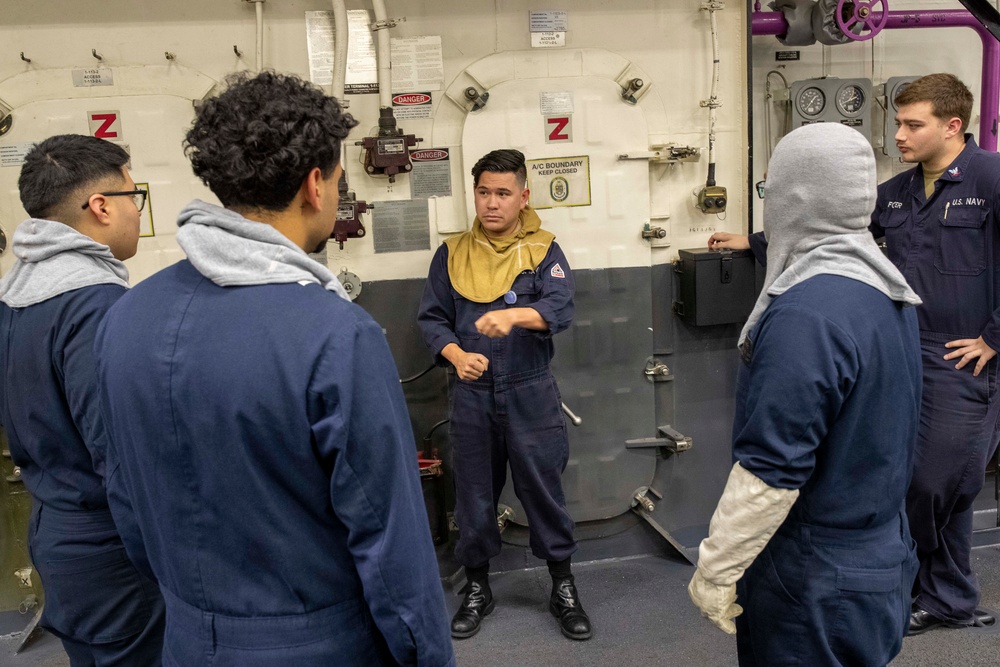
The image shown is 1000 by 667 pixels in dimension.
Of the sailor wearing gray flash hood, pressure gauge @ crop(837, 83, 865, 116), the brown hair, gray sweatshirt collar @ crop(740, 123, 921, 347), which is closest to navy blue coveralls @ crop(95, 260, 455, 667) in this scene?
the sailor wearing gray flash hood

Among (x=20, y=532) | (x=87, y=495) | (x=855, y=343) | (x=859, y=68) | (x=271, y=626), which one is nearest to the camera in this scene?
(x=271, y=626)

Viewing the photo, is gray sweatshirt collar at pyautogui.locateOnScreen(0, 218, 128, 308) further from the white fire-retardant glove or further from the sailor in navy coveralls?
the white fire-retardant glove

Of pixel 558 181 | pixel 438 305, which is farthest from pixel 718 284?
pixel 438 305

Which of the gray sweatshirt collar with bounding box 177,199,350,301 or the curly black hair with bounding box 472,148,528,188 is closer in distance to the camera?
the gray sweatshirt collar with bounding box 177,199,350,301

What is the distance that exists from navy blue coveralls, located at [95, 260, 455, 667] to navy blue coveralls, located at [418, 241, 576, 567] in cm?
144

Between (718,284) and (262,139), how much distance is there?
2161 mm

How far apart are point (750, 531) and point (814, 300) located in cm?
43

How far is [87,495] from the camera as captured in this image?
1633 mm

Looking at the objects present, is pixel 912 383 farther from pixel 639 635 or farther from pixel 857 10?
pixel 857 10

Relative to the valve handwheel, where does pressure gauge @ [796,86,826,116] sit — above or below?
below

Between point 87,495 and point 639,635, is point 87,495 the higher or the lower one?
the higher one

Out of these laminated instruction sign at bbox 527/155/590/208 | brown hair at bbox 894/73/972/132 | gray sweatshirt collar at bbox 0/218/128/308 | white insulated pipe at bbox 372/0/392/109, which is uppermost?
white insulated pipe at bbox 372/0/392/109

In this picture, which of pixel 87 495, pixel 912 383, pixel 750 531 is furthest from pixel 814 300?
pixel 87 495

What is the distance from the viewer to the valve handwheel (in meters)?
2.67
